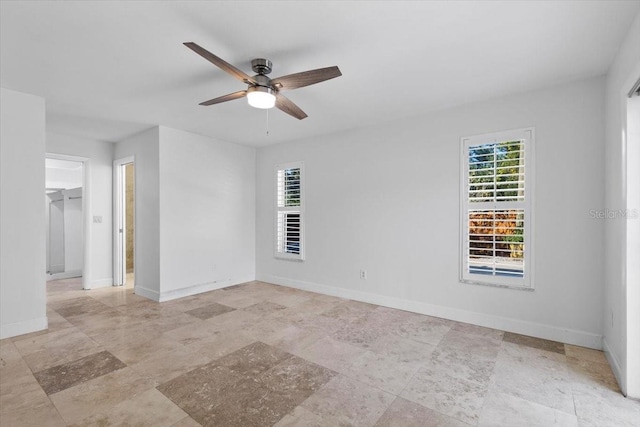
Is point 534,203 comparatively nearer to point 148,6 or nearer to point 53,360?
point 148,6

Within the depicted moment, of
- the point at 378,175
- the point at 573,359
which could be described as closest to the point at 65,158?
the point at 378,175

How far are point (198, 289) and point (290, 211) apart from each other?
1.98m

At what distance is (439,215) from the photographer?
3.70m

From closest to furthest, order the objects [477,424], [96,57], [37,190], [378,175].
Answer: [477,424] → [96,57] → [37,190] → [378,175]

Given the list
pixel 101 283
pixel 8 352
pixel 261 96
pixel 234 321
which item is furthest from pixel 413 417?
pixel 101 283

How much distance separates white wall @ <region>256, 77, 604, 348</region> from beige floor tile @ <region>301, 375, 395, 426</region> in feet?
6.19

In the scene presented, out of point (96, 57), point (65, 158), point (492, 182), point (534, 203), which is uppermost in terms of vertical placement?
point (96, 57)

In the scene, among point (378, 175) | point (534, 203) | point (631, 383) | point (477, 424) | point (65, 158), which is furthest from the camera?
point (65, 158)

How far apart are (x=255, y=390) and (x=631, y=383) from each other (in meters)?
2.67

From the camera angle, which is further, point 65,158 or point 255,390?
point 65,158

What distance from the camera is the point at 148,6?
74.5 inches

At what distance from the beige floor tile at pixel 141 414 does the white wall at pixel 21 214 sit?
2.21m

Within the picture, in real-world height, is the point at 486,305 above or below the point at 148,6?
below

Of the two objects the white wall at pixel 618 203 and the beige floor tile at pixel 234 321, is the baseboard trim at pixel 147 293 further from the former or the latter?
the white wall at pixel 618 203
